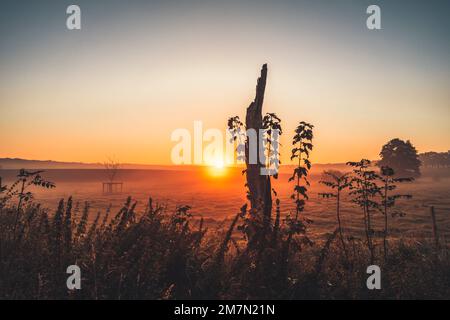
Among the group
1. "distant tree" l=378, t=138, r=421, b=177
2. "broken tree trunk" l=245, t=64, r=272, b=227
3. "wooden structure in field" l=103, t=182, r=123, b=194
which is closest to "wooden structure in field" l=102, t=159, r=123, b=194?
"wooden structure in field" l=103, t=182, r=123, b=194

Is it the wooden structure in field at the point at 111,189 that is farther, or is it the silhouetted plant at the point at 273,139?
the wooden structure in field at the point at 111,189

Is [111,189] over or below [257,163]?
below

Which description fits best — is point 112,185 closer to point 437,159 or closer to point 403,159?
point 403,159

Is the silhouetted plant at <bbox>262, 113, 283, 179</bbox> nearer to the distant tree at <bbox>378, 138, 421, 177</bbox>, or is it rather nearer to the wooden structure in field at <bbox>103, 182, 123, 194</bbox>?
the wooden structure in field at <bbox>103, 182, 123, 194</bbox>

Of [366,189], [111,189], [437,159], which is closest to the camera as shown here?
[366,189]

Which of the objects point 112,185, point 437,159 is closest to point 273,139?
point 112,185

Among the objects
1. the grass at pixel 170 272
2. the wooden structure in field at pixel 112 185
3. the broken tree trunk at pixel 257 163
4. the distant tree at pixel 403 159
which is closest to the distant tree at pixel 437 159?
the distant tree at pixel 403 159

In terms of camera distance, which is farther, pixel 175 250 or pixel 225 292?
pixel 175 250

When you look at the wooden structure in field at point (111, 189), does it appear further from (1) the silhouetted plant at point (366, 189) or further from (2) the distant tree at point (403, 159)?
(2) the distant tree at point (403, 159)
